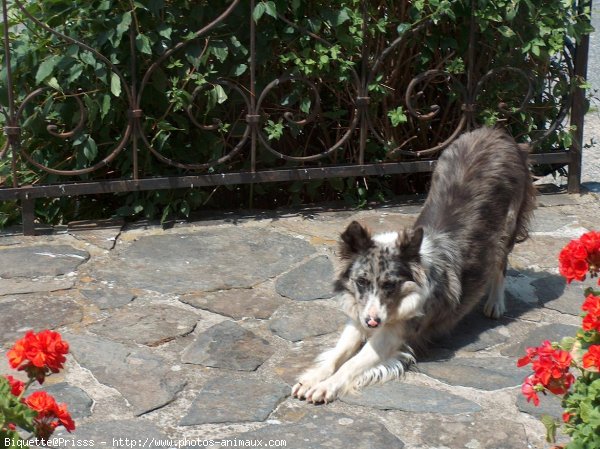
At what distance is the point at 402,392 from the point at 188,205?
256cm

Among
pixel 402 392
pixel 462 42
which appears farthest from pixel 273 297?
pixel 462 42

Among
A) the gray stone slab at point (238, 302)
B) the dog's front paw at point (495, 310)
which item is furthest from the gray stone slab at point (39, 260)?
the dog's front paw at point (495, 310)

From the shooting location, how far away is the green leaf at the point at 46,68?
6469 millimetres

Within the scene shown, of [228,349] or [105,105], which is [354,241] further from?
[105,105]

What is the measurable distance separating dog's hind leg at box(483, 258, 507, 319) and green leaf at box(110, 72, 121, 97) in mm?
2550

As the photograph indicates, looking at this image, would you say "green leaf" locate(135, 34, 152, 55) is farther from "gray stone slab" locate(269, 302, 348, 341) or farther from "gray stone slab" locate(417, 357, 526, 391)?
"gray stone slab" locate(417, 357, 526, 391)

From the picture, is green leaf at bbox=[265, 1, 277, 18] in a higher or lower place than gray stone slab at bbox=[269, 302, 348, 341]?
higher

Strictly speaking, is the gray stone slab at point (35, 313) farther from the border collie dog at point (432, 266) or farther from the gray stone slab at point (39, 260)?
the border collie dog at point (432, 266)

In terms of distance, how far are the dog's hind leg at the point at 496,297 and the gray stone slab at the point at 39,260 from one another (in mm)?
2412

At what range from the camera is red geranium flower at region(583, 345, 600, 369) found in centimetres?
332

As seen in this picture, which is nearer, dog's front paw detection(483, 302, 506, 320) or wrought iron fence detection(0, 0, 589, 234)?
dog's front paw detection(483, 302, 506, 320)

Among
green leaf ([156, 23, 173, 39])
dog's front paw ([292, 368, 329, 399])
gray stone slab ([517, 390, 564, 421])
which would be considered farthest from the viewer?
A: green leaf ([156, 23, 173, 39])

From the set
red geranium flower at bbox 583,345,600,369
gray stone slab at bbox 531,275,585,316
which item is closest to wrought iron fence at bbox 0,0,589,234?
gray stone slab at bbox 531,275,585,316

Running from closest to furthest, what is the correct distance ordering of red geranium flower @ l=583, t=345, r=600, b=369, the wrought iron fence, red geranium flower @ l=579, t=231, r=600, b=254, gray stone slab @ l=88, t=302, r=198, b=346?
red geranium flower @ l=583, t=345, r=600, b=369
red geranium flower @ l=579, t=231, r=600, b=254
gray stone slab @ l=88, t=302, r=198, b=346
the wrought iron fence
